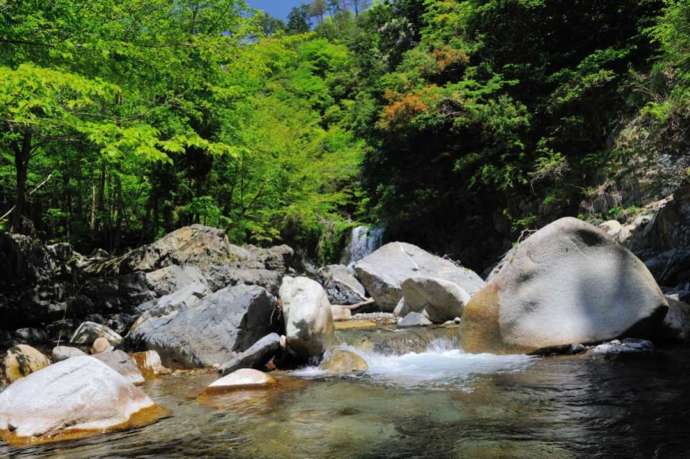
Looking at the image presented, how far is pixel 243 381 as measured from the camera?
25.2 ft

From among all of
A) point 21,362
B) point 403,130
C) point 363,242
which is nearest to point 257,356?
point 21,362

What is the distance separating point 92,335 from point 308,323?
5.29m

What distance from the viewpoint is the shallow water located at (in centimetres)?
471

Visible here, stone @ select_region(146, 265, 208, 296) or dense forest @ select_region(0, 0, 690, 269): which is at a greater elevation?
dense forest @ select_region(0, 0, 690, 269)

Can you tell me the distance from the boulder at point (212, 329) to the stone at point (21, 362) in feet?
5.98

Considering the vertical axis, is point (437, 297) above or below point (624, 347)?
above

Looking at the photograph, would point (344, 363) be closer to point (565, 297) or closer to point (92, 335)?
point (565, 297)

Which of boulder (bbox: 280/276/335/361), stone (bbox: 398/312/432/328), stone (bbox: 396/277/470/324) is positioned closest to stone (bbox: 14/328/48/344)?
boulder (bbox: 280/276/335/361)

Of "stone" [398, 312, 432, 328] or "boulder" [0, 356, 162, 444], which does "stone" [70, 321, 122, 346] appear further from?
"stone" [398, 312, 432, 328]

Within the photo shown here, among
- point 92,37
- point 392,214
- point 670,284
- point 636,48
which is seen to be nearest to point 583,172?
point 636,48

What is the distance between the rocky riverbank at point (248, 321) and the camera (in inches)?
245

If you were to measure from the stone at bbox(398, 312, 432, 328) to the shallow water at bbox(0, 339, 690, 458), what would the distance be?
14.5 feet

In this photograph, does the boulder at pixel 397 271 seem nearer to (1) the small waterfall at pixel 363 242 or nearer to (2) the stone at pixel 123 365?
(2) the stone at pixel 123 365

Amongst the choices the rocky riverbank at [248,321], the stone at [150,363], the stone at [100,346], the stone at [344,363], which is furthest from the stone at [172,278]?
the stone at [344,363]
